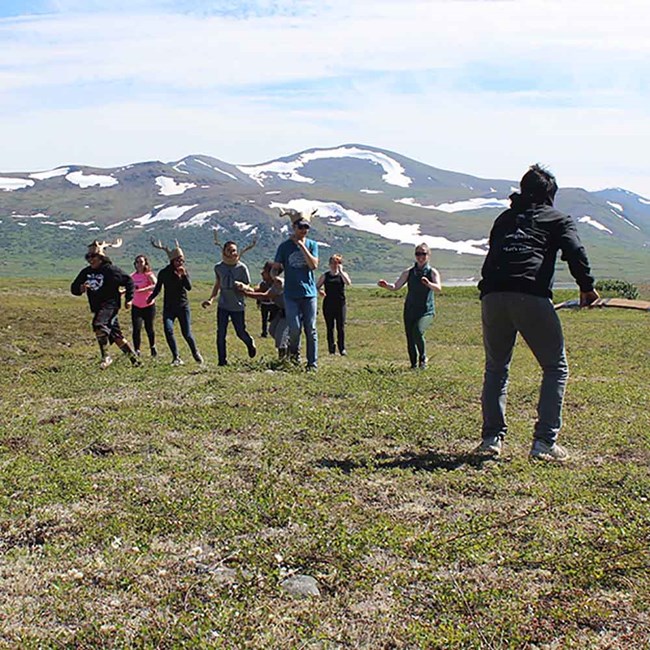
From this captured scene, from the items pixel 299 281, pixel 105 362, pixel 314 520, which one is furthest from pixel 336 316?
pixel 314 520

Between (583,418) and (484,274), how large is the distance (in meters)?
3.14

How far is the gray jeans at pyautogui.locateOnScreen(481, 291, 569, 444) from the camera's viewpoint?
7.87m

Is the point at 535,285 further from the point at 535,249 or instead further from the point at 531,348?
the point at 531,348

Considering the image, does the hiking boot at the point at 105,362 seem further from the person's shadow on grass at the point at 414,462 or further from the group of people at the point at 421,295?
the person's shadow on grass at the point at 414,462

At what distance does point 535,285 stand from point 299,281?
6.45 meters

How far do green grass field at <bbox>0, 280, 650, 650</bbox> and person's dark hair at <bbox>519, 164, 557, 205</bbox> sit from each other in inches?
102

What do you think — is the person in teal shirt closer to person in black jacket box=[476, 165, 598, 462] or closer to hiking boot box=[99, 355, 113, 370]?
hiking boot box=[99, 355, 113, 370]

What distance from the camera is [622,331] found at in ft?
86.4

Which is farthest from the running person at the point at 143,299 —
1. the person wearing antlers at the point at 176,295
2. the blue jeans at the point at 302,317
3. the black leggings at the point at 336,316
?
the blue jeans at the point at 302,317

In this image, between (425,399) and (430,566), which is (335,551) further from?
(425,399)

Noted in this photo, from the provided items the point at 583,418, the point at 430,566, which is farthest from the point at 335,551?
the point at 583,418

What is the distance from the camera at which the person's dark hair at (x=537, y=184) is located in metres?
7.81

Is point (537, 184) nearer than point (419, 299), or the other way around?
point (537, 184)

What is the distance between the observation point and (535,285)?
7.80m
